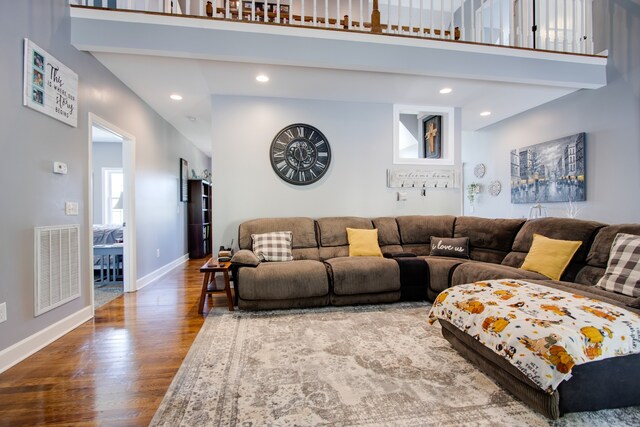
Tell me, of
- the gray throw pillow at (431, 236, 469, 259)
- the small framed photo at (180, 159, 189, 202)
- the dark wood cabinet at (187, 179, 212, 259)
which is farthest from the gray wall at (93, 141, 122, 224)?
the gray throw pillow at (431, 236, 469, 259)

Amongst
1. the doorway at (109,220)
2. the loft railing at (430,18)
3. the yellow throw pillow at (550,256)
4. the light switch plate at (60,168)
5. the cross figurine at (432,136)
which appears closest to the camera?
the light switch plate at (60,168)

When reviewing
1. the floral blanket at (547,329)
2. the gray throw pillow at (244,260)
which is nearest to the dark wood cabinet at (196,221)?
the gray throw pillow at (244,260)

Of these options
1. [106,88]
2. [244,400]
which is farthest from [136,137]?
[244,400]

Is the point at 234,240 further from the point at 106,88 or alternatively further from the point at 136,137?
the point at 106,88

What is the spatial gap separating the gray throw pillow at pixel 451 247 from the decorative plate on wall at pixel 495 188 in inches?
99.4

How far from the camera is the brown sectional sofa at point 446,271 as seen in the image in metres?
1.46

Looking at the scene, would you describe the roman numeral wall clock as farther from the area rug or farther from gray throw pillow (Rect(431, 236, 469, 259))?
the area rug

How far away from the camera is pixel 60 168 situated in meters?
2.56

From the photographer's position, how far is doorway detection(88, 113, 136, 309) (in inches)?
133

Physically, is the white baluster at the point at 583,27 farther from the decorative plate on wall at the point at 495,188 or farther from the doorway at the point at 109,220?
the doorway at the point at 109,220

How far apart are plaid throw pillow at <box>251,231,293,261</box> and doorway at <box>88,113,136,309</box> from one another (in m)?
1.63

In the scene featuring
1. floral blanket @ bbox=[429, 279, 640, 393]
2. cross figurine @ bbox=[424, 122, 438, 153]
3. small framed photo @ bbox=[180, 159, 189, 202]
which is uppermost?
cross figurine @ bbox=[424, 122, 438, 153]

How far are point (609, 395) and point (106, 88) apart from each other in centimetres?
470

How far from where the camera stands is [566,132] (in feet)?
14.0
